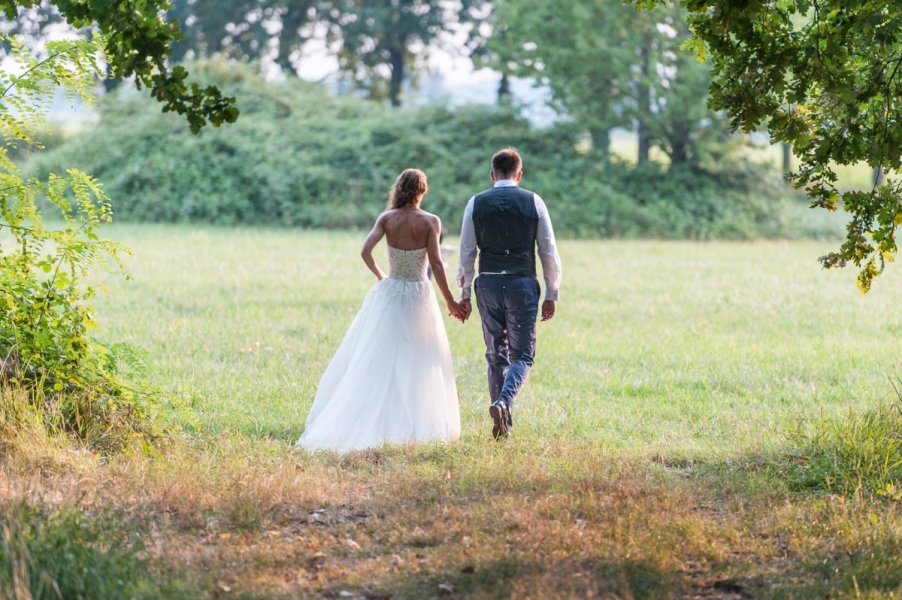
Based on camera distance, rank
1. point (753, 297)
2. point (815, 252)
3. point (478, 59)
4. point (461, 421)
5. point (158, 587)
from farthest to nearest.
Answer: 1. point (478, 59)
2. point (815, 252)
3. point (753, 297)
4. point (461, 421)
5. point (158, 587)

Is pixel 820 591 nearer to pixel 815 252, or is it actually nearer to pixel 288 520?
pixel 288 520

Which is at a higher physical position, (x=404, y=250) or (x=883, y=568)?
(x=404, y=250)

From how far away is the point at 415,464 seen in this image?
26.0 ft

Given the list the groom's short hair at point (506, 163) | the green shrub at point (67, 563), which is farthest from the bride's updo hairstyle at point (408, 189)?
the green shrub at point (67, 563)

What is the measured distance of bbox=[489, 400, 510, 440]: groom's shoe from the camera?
8.34 metres

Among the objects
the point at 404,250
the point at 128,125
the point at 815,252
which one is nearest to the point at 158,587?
the point at 404,250

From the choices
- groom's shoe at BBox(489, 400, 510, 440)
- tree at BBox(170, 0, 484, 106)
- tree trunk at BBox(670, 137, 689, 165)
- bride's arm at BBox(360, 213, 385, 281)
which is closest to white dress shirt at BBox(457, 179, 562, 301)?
bride's arm at BBox(360, 213, 385, 281)

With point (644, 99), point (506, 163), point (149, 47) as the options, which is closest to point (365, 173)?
point (644, 99)

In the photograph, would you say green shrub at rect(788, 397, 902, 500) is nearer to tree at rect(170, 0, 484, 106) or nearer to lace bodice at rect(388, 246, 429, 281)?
lace bodice at rect(388, 246, 429, 281)

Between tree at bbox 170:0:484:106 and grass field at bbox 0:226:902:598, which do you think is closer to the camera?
grass field at bbox 0:226:902:598

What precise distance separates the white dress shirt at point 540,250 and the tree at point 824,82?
1.95 metres

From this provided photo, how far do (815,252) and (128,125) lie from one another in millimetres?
20521

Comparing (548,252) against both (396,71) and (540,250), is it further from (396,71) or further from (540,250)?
(396,71)

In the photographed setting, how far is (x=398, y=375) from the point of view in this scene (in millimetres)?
8938
